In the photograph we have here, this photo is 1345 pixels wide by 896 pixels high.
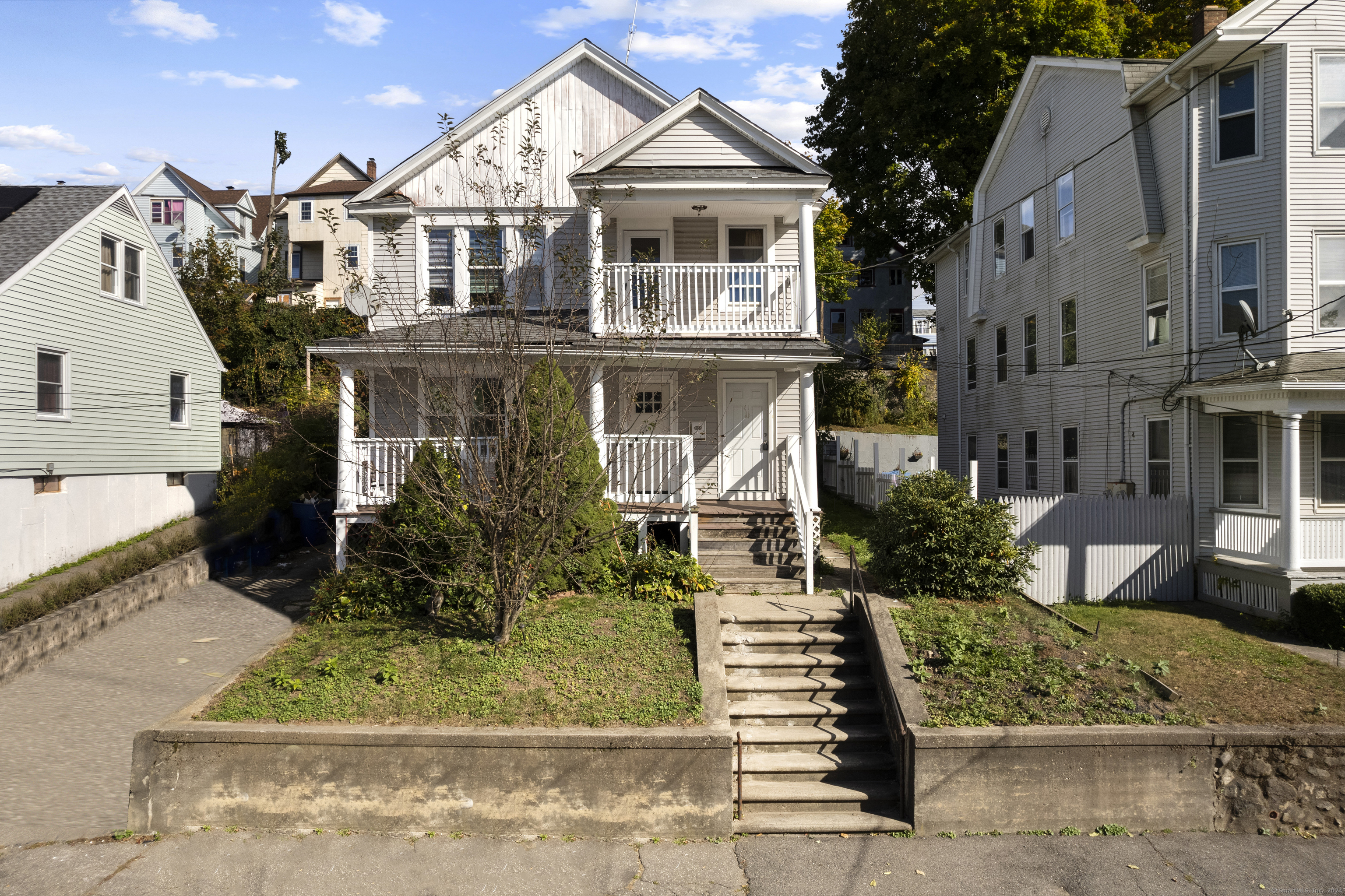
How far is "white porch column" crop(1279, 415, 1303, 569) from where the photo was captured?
1176 centimetres

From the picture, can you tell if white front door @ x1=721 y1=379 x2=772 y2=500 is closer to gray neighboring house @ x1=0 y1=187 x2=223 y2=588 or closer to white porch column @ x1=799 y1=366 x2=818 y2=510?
white porch column @ x1=799 y1=366 x2=818 y2=510

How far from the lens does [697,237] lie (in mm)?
15547

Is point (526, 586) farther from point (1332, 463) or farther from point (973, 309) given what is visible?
point (973, 309)

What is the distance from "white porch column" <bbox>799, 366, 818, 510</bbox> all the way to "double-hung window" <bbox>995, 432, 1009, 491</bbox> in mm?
10219

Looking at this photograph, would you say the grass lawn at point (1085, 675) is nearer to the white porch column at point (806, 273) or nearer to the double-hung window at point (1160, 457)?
the double-hung window at point (1160, 457)

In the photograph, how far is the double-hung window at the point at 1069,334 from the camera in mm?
17812

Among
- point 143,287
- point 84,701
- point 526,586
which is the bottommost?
point 84,701

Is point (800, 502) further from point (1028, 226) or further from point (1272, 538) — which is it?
point (1028, 226)

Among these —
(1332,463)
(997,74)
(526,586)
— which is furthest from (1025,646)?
(997,74)

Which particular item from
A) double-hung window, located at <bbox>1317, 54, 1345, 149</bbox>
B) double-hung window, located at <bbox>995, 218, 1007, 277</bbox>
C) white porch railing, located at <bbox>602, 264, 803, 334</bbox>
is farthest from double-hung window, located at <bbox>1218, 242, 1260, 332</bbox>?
double-hung window, located at <bbox>995, 218, 1007, 277</bbox>

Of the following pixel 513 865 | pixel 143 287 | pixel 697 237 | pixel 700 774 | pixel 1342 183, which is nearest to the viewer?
pixel 513 865

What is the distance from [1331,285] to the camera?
12781 millimetres

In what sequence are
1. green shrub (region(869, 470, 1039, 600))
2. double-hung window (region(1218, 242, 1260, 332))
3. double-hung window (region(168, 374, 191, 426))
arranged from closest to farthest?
green shrub (region(869, 470, 1039, 600)) → double-hung window (region(1218, 242, 1260, 332)) → double-hung window (region(168, 374, 191, 426))

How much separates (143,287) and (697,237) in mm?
12355
